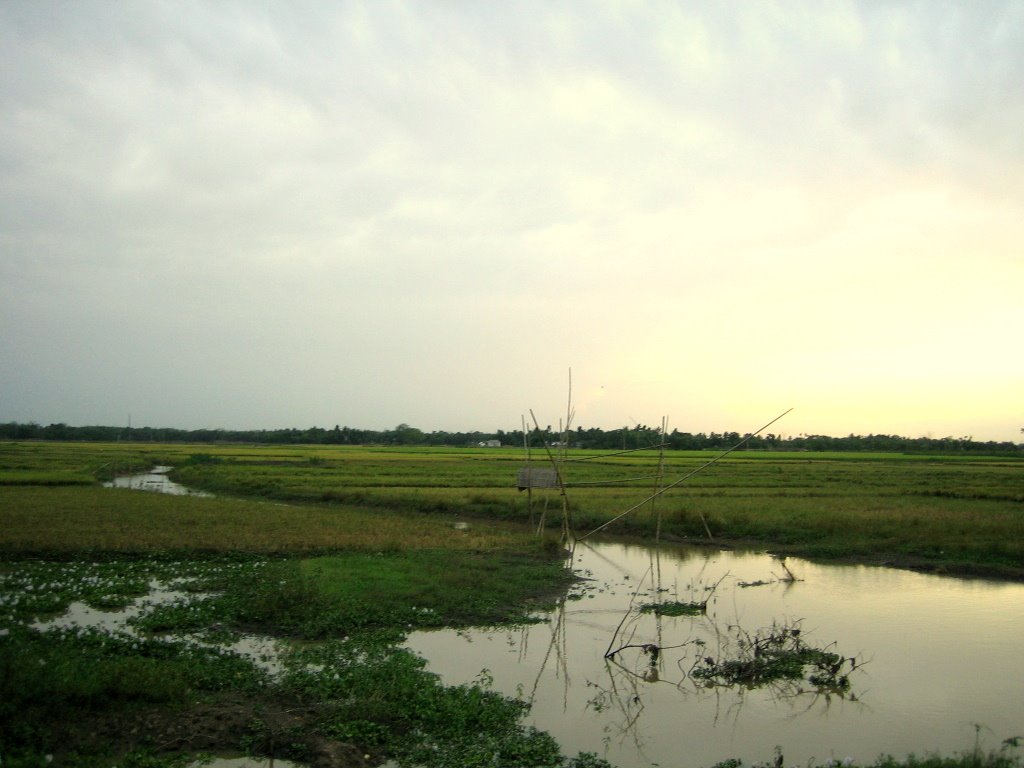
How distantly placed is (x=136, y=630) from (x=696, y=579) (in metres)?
8.95

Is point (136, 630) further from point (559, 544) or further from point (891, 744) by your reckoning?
point (559, 544)

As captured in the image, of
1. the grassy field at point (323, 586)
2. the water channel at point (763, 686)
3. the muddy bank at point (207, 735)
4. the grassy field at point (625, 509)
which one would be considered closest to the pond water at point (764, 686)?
the water channel at point (763, 686)

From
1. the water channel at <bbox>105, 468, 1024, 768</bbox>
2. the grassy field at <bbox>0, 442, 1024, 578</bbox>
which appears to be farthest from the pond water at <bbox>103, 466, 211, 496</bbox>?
the water channel at <bbox>105, 468, 1024, 768</bbox>

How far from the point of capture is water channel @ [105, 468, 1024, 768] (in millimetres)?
6332

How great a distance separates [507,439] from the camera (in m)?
117

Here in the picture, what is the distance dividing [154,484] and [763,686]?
107 feet

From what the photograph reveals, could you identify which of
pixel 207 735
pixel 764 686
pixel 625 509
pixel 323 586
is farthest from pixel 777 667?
pixel 625 509

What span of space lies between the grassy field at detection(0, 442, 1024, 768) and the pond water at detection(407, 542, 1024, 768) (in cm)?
57

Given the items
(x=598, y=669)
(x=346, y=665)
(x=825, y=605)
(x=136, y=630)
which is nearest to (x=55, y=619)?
(x=136, y=630)

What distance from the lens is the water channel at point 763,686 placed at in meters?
6.33

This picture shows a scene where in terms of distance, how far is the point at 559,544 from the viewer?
15.6 m

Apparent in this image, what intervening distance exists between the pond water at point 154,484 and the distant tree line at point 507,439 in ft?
90.9

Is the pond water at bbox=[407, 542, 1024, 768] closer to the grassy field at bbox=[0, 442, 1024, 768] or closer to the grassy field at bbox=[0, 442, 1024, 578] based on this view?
the grassy field at bbox=[0, 442, 1024, 768]

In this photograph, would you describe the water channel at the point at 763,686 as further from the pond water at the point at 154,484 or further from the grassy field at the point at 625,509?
the pond water at the point at 154,484
